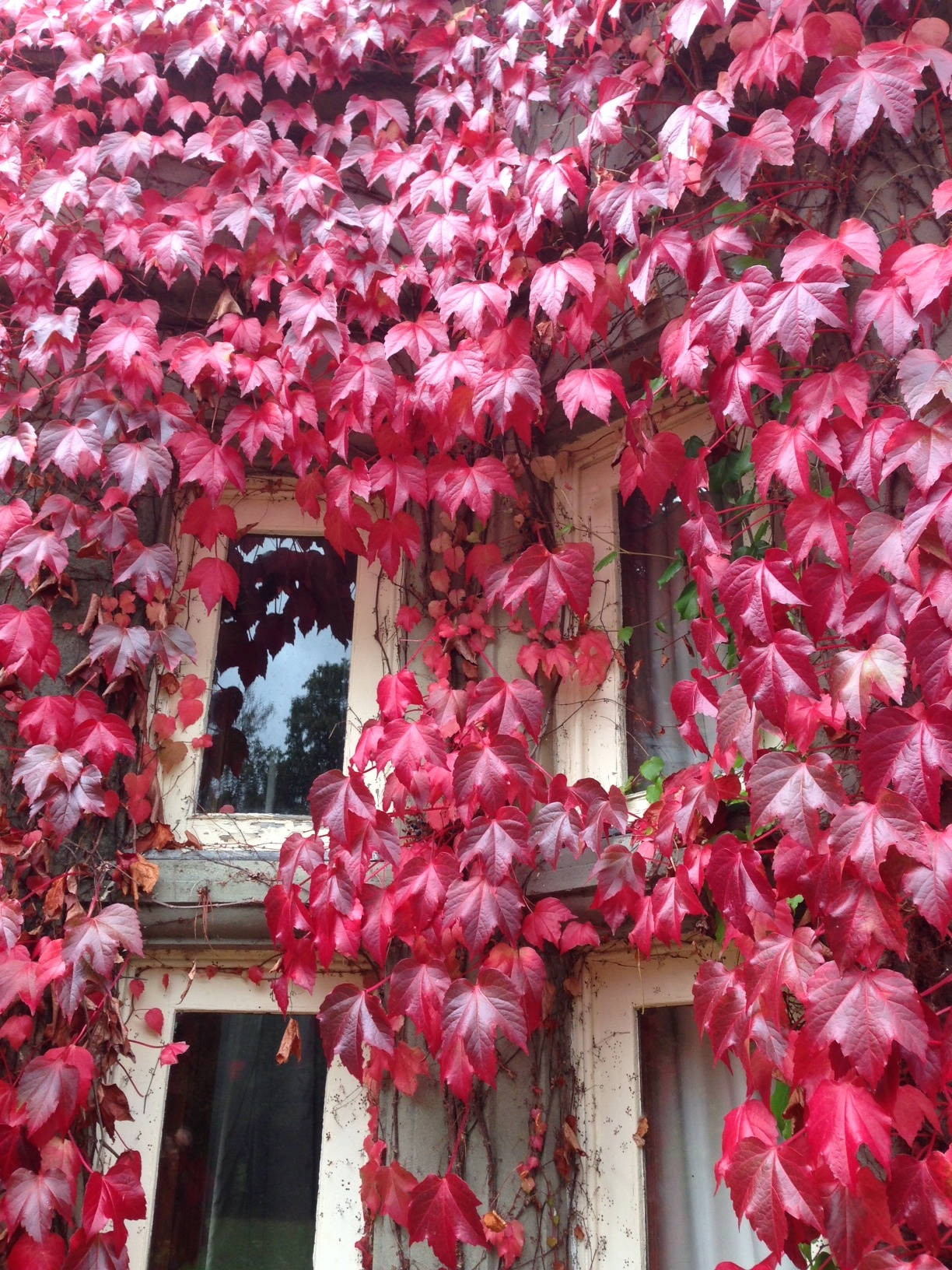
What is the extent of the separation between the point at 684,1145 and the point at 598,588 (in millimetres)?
1413

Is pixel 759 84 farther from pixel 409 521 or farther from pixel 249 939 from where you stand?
pixel 249 939

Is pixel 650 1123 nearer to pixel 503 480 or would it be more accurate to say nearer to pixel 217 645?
pixel 503 480

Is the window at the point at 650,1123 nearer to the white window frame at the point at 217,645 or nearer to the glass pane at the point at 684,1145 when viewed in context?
the glass pane at the point at 684,1145

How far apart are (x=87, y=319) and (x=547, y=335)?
1.36 meters

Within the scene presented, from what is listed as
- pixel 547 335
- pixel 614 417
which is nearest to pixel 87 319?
pixel 547 335

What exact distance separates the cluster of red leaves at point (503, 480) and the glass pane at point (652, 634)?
6.3 inches

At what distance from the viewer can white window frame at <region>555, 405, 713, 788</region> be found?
2.71m

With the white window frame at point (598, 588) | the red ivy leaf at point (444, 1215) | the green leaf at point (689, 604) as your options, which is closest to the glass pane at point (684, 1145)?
the red ivy leaf at point (444, 1215)

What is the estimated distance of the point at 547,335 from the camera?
2627 mm

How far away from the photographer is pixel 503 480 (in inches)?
97.6

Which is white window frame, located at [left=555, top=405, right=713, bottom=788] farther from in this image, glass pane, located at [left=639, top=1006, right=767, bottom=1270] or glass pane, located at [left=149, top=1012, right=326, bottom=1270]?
glass pane, located at [left=149, top=1012, right=326, bottom=1270]

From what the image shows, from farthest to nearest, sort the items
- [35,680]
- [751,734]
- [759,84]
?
[35,680]
[759,84]
[751,734]

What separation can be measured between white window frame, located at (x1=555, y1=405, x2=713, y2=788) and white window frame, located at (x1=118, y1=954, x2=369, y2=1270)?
0.87m

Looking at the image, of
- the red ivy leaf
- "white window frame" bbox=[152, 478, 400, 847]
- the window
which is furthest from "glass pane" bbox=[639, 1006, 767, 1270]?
"white window frame" bbox=[152, 478, 400, 847]
